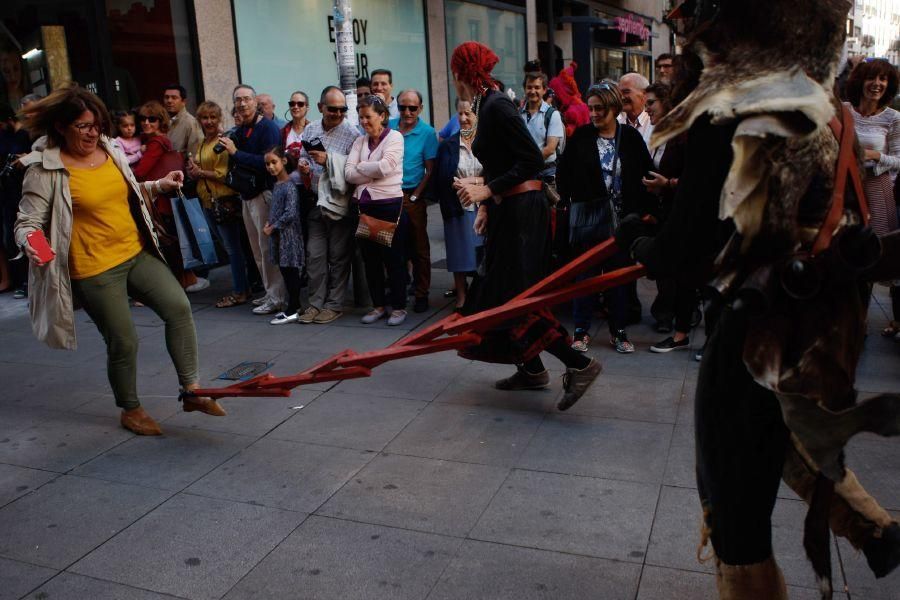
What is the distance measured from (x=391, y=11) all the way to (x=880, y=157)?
9.73 metres

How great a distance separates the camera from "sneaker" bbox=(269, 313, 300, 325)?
7.59 metres

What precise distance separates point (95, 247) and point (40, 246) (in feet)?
1.28

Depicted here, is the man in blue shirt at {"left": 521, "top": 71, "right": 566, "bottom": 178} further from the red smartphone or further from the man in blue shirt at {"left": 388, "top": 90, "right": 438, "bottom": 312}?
the red smartphone

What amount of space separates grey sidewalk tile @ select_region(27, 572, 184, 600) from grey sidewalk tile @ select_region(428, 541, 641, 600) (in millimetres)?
1120

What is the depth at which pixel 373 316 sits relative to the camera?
24.7ft

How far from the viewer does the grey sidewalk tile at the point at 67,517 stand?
12.1 ft

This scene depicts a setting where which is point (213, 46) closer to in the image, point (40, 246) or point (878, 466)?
point (40, 246)

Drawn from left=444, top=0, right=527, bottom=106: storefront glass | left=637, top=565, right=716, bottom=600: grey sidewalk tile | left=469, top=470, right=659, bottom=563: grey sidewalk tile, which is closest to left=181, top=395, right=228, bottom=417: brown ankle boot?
left=469, top=470, right=659, bottom=563: grey sidewalk tile

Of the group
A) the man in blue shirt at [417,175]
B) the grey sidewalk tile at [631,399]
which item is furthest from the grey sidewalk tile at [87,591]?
the man in blue shirt at [417,175]

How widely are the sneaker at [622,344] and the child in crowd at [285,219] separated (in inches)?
115

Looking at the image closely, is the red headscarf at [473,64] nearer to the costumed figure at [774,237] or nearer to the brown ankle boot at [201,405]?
the brown ankle boot at [201,405]

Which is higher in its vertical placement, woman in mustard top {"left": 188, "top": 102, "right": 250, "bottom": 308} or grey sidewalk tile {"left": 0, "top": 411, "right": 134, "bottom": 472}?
woman in mustard top {"left": 188, "top": 102, "right": 250, "bottom": 308}

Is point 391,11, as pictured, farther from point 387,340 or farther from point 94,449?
point 94,449

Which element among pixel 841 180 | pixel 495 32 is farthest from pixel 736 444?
pixel 495 32
